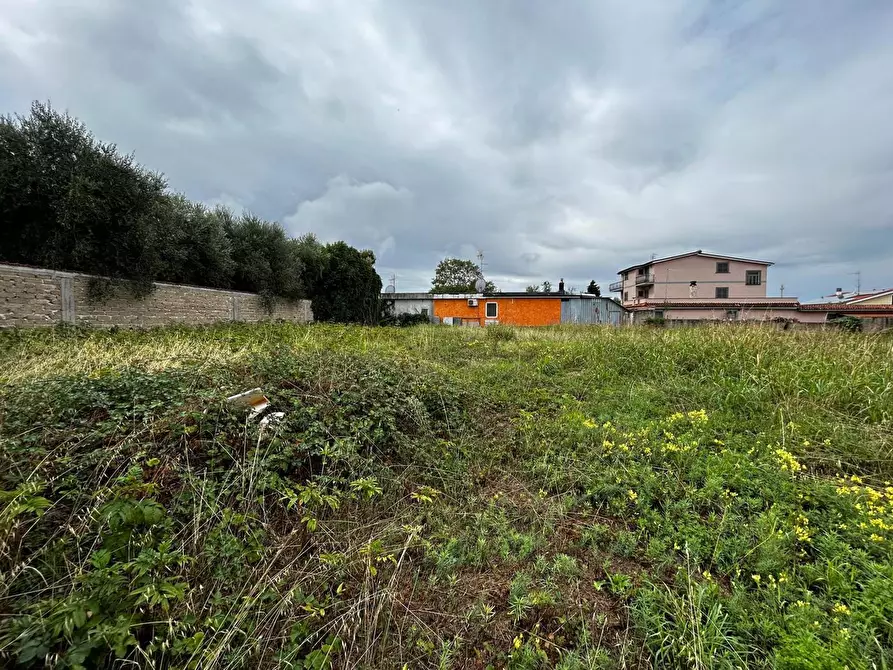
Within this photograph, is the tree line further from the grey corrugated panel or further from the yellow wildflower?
the grey corrugated panel

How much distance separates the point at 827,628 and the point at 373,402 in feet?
9.94

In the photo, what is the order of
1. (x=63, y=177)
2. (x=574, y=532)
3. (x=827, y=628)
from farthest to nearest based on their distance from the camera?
(x=63, y=177) < (x=574, y=532) < (x=827, y=628)

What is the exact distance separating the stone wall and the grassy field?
17.0ft

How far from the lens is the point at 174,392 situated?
2510 millimetres

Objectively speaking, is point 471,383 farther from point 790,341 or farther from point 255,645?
point 790,341

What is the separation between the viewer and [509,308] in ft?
68.2

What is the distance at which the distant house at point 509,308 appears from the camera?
2039 centimetres

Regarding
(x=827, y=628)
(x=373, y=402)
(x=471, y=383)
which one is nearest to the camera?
(x=827, y=628)

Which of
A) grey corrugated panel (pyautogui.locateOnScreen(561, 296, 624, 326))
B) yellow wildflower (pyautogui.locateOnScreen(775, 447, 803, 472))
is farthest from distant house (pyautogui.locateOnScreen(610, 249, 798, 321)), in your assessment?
yellow wildflower (pyautogui.locateOnScreen(775, 447, 803, 472))

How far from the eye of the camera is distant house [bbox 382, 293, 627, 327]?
2039cm

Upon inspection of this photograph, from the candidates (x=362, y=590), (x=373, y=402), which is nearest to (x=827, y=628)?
(x=362, y=590)

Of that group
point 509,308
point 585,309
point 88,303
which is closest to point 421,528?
point 88,303

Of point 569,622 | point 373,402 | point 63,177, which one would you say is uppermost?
point 63,177

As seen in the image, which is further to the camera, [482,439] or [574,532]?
[482,439]
